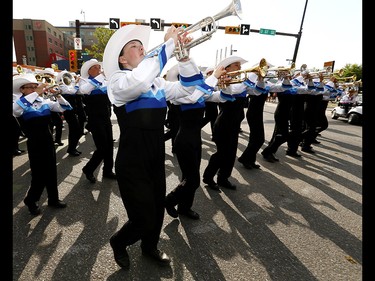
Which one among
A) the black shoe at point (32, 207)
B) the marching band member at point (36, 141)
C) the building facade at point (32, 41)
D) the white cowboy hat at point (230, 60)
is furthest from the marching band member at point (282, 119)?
the building facade at point (32, 41)

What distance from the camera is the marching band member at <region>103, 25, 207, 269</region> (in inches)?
83.7

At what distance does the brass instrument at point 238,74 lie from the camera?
4020mm

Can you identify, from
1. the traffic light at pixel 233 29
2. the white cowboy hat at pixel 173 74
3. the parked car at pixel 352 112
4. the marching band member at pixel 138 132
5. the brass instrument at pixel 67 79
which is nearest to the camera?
the marching band member at pixel 138 132

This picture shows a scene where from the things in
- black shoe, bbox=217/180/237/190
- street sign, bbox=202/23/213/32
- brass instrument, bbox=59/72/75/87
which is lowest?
black shoe, bbox=217/180/237/190

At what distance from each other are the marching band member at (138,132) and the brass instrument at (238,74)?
1757mm

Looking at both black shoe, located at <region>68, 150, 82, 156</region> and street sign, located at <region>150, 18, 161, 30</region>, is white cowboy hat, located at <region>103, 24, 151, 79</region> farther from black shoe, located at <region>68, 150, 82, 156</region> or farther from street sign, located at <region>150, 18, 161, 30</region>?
street sign, located at <region>150, 18, 161, 30</region>

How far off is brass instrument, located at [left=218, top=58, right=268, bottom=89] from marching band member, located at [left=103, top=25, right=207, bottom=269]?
176 cm

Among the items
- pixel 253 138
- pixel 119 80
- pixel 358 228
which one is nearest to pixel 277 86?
pixel 253 138

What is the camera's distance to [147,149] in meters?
2.23

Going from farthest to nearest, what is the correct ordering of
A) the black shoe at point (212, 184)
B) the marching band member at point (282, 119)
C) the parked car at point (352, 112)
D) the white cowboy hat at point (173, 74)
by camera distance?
the parked car at point (352, 112)
the marching band member at point (282, 119)
the white cowboy hat at point (173, 74)
the black shoe at point (212, 184)

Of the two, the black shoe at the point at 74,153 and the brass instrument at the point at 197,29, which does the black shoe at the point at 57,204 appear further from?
the black shoe at the point at 74,153

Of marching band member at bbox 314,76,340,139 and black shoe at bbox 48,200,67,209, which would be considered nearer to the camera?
black shoe at bbox 48,200,67,209

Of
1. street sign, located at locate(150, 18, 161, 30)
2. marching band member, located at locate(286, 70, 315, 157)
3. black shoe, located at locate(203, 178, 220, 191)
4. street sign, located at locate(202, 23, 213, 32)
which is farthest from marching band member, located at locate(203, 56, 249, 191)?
street sign, located at locate(150, 18, 161, 30)

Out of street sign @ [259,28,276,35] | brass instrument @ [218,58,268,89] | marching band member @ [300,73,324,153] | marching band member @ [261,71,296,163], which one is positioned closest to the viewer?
brass instrument @ [218,58,268,89]
